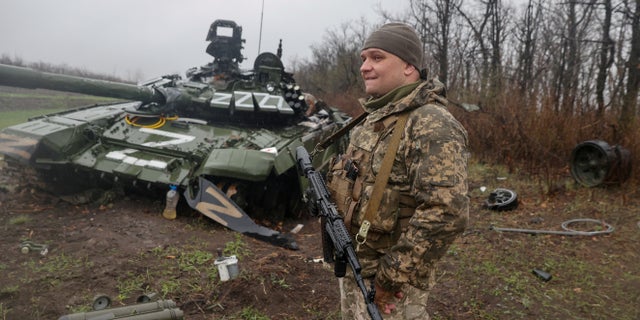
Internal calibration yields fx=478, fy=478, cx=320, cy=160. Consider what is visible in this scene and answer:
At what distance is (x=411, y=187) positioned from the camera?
79.6 inches

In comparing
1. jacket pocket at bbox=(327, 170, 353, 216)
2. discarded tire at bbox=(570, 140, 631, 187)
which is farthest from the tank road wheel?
discarded tire at bbox=(570, 140, 631, 187)

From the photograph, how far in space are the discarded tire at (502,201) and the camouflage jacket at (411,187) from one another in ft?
19.2

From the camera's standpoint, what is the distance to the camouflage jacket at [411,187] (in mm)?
1887

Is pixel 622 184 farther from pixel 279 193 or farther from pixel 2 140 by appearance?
pixel 2 140

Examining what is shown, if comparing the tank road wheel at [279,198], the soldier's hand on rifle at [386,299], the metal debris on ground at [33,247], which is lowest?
the metal debris on ground at [33,247]

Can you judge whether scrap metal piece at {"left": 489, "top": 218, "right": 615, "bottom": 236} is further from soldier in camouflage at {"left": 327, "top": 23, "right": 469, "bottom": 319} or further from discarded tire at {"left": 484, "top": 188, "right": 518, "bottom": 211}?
soldier in camouflage at {"left": 327, "top": 23, "right": 469, "bottom": 319}

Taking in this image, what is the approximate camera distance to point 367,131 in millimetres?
2277

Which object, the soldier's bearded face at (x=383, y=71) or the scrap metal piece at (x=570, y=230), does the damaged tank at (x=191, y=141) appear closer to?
the scrap metal piece at (x=570, y=230)

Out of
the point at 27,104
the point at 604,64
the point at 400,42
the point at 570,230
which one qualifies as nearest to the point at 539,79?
the point at 604,64

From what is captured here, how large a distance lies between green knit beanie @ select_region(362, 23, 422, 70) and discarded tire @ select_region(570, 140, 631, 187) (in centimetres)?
662

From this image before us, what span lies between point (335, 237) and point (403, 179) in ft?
1.28

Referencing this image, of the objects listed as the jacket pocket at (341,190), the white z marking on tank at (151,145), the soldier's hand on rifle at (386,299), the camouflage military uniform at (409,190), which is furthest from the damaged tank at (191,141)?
the soldier's hand on rifle at (386,299)

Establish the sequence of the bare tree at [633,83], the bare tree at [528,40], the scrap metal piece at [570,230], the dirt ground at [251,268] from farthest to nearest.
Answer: the bare tree at [528,40] → the bare tree at [633,83] → the scrap metal piece at [570,230] → the dirt ground at [251,268]

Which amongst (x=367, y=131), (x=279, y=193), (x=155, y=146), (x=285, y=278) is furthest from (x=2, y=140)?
(x=367, y=131)
